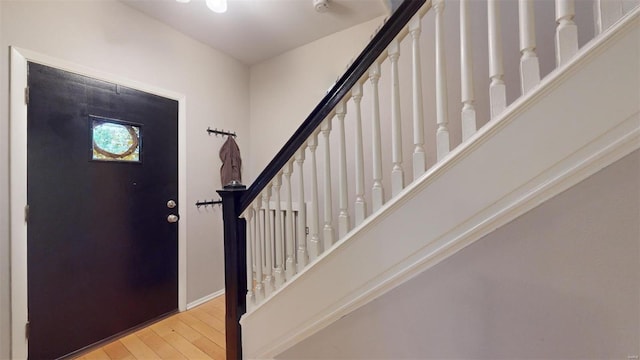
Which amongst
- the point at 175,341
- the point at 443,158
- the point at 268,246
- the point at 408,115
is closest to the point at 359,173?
the point at 443,158

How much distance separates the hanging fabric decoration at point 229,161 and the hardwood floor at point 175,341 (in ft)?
4.24

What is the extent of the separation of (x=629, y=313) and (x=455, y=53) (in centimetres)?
128

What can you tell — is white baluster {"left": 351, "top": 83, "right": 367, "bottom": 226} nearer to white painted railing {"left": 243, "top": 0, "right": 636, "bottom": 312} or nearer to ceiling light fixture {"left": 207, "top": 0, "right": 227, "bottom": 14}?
white painted railing {"left": 243, "top": 0, "right": 636, "bottom": 312}

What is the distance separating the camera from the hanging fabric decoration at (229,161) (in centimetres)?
264

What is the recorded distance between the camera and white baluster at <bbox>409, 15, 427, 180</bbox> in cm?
87

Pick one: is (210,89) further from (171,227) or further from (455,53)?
(455,53)

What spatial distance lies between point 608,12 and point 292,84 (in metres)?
2.42

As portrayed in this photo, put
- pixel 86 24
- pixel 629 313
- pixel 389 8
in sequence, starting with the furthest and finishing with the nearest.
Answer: pixel 389 8, pixel 86 24, pixel 629 313

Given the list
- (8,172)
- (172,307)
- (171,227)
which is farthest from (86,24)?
(172,307)

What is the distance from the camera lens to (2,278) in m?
1.39

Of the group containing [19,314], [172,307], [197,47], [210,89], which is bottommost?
[172,307]

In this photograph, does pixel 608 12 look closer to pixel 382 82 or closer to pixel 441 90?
pixel 441 90

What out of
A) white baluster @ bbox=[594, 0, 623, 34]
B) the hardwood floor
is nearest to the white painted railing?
white baluster @ bbox=[594, 0, 623, 34]

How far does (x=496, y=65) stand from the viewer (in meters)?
0.75
